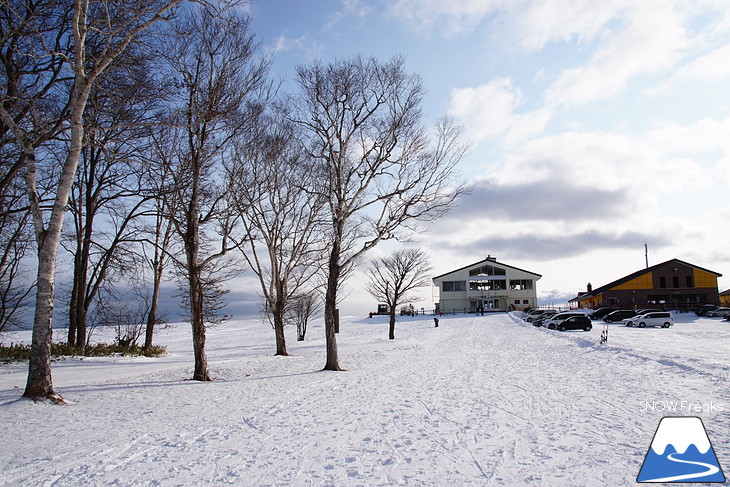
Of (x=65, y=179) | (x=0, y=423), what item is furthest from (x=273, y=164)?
(x=0, y=423)

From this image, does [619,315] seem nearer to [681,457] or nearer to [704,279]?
[704,279]

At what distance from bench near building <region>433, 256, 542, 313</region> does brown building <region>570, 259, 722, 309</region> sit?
15624 mm

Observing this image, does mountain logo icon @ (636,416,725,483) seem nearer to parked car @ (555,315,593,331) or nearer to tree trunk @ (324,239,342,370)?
tree trunk @ (324,239,342,370)

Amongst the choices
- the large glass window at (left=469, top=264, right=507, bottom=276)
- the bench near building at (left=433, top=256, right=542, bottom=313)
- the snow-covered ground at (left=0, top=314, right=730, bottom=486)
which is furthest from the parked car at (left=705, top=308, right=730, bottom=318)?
the snow-covered ground at (left=0, top=314, right=730, bottom=486)

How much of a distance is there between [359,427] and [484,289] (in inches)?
2924

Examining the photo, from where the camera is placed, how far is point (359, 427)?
6.86m

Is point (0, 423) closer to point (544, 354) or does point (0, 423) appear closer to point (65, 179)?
point (65, 179)

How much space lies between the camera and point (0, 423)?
6.82 m

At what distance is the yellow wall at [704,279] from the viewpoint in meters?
62.4

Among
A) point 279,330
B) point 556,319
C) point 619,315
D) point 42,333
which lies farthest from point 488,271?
point 42,333

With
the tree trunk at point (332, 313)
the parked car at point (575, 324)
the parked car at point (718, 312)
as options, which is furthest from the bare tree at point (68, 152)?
the parked car at point (718, 312)

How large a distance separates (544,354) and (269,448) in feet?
54.1

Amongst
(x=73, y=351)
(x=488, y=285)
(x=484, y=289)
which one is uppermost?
(x=488, y=285)

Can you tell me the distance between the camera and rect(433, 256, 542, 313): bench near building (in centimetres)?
7681
